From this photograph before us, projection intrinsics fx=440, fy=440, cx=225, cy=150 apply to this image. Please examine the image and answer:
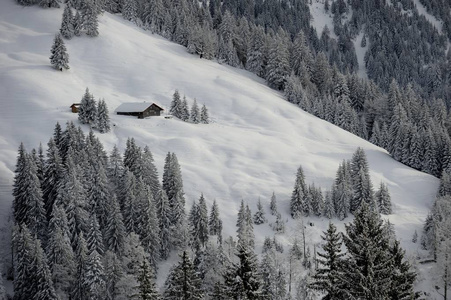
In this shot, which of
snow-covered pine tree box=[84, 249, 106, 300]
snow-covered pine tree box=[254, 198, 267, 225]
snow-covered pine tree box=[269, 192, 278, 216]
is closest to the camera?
snow-covered pine tree box=[84, 249, 106, 300]

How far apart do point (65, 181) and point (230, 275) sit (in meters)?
45.0

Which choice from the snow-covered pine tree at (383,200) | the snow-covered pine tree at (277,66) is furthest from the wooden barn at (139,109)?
the snow-covered pine tree at (383,200)

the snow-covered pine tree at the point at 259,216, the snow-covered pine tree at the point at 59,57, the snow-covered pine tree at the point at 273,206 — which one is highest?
the snow-covered pine tree at the point at 59,57

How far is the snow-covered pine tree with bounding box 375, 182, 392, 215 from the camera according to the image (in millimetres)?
80525

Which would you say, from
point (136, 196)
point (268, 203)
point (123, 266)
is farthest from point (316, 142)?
point (123, 266)

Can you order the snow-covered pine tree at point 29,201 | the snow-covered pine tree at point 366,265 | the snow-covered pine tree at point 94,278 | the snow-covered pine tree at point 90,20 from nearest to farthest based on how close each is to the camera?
Result: 1. the snow-covered pine tree at point 366,265
2. the snow-covered pine tree at point 94,278
3. the snow-covered pine tree at point 29,201
4. the snow-covered pine tree at point 90,20

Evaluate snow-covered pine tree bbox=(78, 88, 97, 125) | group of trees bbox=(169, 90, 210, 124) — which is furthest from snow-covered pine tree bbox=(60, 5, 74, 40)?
snow-covered pine tree bbox=(78, 88, 97, 125)

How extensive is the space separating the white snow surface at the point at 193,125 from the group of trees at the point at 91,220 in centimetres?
499

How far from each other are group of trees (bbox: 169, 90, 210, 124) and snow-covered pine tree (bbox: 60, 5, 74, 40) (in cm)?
4609

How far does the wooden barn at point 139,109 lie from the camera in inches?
3871

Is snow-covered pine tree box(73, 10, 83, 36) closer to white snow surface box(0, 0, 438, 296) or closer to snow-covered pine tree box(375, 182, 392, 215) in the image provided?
white snow surface box(0, 0, 438, 296)

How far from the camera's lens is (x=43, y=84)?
101750 millimetres

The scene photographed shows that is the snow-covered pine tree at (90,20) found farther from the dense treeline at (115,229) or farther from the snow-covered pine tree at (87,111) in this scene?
the dense treeline at (115,229)

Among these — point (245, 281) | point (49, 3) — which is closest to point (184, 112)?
point (49, 3)
